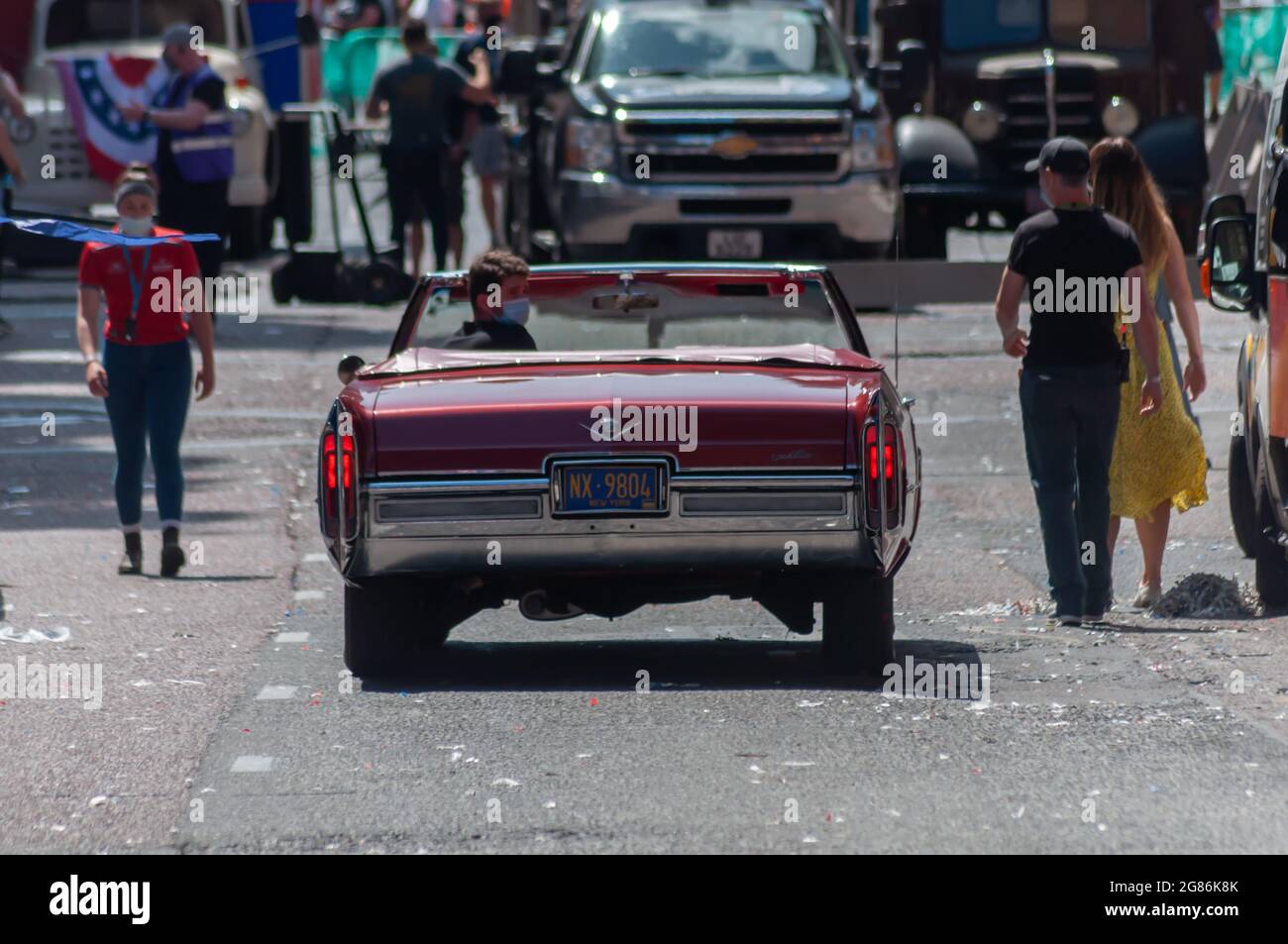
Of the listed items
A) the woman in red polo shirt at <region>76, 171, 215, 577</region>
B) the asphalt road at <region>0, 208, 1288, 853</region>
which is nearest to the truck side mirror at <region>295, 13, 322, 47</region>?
the asphalt road at <region>0, 208, 1288, 853</region>

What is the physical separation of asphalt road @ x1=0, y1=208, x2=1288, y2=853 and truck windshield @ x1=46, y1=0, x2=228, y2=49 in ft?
36.5

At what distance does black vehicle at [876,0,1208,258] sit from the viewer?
67.4 feet

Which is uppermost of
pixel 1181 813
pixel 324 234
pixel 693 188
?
pixel 1181 813

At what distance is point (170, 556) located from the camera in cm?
1140

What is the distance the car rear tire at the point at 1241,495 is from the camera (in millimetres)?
10930

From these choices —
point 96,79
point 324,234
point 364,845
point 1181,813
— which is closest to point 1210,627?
point 1181,813

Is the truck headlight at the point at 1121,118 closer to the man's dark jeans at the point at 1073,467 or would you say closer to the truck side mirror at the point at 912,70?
the truck side mirror at the point at 912,70

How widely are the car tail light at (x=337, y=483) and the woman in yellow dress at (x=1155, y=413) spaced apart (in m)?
3.26

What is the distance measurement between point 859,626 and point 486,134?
47.2 ft

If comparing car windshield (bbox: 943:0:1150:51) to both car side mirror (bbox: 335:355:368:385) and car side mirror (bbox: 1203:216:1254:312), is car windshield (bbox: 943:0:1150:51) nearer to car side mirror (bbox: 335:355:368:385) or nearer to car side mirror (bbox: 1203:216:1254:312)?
car side mirror (bbox: 1203:216:1254:312)

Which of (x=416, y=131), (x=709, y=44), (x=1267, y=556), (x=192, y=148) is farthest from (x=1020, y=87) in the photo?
(x=1267, y=556)

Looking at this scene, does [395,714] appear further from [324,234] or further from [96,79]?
[324,234]

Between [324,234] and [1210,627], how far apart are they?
1730 centimetres
